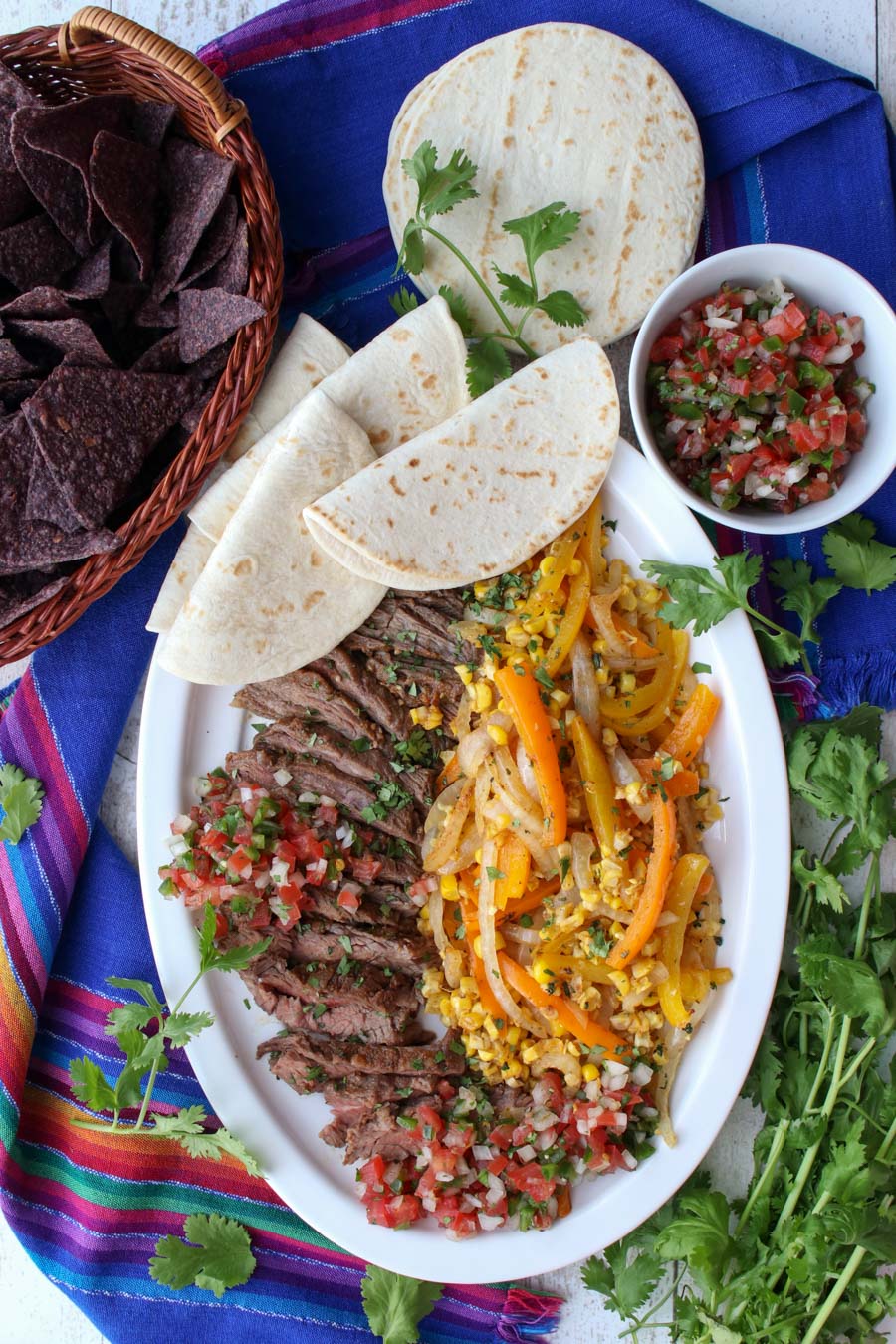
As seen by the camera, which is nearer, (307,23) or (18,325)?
(18,325)

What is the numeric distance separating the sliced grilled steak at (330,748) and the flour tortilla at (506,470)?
1.98 feet

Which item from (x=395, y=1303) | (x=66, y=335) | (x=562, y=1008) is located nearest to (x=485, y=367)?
(x=66, y=335)

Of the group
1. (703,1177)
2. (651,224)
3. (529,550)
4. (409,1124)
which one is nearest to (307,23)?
(651,224)

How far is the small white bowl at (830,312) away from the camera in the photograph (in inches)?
133

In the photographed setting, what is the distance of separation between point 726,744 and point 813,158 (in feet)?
7.29

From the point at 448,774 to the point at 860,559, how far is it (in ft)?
5.47

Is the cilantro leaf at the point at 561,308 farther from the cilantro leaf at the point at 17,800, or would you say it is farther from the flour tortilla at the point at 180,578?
the cilantro leaf at the point at 17,800

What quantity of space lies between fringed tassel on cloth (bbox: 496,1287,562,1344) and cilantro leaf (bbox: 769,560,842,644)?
109 inches

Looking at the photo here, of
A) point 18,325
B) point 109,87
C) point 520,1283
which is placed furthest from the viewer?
point 520,1283

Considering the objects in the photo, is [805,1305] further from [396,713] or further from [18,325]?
[18,325]


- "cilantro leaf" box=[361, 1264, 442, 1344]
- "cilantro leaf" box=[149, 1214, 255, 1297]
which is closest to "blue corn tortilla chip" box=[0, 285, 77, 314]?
"cilantro leaf" box=[149, 1214, 255, 1297]

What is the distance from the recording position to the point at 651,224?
376cm

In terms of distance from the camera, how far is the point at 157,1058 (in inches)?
142

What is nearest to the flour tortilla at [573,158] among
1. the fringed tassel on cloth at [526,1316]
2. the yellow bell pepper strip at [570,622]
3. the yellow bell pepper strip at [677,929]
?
the yellow bell pepper strip at [570,622]
